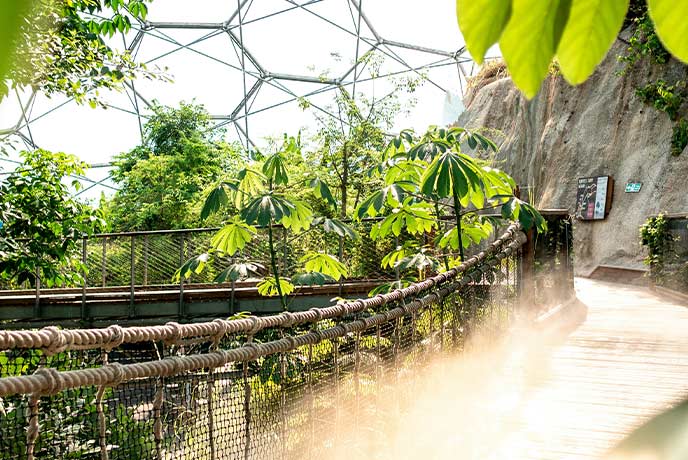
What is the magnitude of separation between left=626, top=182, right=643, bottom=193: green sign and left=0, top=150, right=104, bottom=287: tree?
12.3m

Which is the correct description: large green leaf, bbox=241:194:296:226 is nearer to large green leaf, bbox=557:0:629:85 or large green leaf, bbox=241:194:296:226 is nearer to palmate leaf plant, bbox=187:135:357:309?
palmate leaf plant, bbox=187:135:357:309

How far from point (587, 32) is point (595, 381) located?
5.02m

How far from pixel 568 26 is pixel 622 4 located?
0.02m

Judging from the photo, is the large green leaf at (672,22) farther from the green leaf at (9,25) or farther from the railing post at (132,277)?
the railing post at (132,277)

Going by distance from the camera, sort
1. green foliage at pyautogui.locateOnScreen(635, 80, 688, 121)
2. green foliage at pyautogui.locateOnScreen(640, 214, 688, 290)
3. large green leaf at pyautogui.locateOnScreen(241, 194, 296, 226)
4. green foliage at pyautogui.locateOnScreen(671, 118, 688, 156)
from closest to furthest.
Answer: large green leaf at pyautogui.locateOnScreen(241, 194, 296, 226), green foliage at pyautogui.locateOnScreen(640, 214, 688, 290), green foliage at pyautogui.locateOnScreen(671, 118, 688, 156), green foliage at pyautogui.locateOnScreen(635, 80, 688, 121)

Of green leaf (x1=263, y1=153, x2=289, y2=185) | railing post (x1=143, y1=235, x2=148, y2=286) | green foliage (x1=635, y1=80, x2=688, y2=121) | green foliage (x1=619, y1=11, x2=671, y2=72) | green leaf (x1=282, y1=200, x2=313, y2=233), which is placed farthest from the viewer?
green foliage (x1=619, y1=11, x2=671, y2=72)

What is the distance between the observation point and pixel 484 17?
9.2 inches

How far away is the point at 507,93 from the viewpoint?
21.9 m

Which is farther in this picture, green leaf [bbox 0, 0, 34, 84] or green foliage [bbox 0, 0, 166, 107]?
green foliage [bbox 0, 0, 166, 107]

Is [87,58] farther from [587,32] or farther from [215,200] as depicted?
[587,32]

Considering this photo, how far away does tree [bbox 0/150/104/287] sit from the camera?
4855 mm

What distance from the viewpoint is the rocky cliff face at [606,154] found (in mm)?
14391

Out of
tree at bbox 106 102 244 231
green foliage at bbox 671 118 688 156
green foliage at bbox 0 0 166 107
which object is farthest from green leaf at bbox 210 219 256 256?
tree at bbox 106 102 244 231

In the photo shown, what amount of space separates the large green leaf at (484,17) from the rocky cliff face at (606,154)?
14.2 metres
